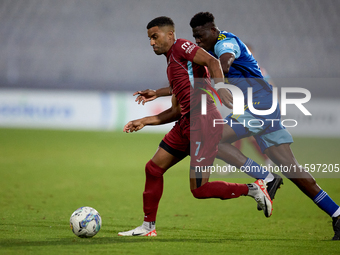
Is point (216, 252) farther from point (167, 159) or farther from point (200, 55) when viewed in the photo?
point (200, 55)

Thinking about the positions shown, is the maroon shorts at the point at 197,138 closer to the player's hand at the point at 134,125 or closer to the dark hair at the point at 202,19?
the player's hand at the point at 134,125

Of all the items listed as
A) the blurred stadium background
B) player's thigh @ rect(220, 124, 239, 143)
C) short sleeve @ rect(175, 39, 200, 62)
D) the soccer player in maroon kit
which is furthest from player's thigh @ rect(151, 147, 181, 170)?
the blurred stadium background

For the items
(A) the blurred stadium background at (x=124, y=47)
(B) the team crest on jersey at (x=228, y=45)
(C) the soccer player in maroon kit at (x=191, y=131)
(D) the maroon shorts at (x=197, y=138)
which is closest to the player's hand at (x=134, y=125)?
(C) the soccer player in maroon kit at (x=191, y=131)

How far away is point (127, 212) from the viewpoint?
6137 mm

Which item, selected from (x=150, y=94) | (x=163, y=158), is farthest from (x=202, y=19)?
(x=163, y=158)

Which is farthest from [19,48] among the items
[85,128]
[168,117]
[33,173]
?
[168,117]

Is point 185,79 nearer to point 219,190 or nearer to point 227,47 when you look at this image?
point 227,47

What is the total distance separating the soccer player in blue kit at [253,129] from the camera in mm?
4449

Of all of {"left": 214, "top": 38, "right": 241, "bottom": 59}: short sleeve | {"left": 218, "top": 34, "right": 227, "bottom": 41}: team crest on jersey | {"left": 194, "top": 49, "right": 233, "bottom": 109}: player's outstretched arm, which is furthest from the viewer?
{"left": 218, "top": 34, "right": 227, "bottom": 41}: team crest on jersey

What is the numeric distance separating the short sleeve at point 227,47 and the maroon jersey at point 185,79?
0.84 ft

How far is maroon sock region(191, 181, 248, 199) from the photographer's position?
4.29 meters

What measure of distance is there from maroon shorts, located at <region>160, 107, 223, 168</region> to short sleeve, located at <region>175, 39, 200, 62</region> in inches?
24.1

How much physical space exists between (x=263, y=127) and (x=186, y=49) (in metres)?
1.15

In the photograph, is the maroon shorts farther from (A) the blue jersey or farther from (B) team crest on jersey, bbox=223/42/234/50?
(B) team crest on jersey, bbox=223/42/234/50
